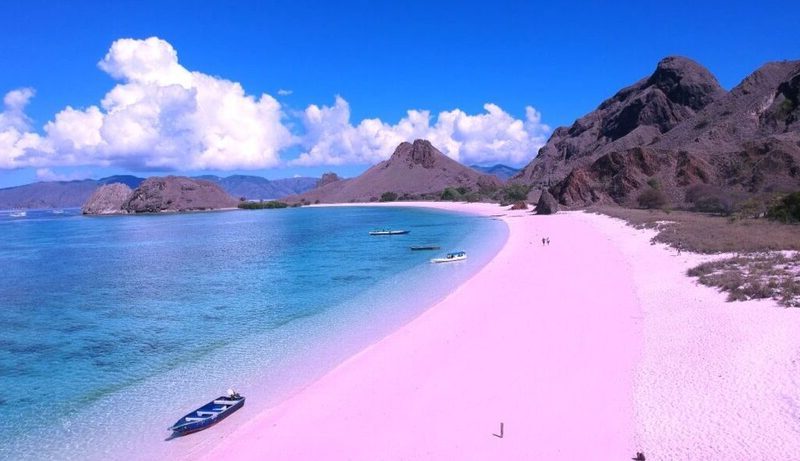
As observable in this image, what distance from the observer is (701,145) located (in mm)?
65375

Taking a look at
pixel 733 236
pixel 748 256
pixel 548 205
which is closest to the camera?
pixel 748 256

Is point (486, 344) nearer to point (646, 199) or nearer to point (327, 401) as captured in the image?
point (327, 401)

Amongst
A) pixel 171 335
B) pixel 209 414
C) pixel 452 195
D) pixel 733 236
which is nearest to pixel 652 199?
pixel 733 236

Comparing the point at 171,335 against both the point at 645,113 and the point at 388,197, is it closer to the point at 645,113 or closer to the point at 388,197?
the point at 645,113

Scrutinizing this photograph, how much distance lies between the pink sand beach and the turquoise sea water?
1.64 meters

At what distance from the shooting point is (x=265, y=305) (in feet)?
68.9

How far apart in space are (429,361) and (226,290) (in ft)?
51.5

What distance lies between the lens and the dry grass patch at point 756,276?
1311 centimetres

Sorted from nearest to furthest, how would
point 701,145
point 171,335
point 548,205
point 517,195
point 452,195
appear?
point 171,335, point 548,205, point 701,145, point 517,195, point 452,195

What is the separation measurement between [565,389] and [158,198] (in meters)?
183

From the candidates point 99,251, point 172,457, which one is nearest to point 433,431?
point 172,457

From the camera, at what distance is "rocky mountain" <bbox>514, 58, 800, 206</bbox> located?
51.2m

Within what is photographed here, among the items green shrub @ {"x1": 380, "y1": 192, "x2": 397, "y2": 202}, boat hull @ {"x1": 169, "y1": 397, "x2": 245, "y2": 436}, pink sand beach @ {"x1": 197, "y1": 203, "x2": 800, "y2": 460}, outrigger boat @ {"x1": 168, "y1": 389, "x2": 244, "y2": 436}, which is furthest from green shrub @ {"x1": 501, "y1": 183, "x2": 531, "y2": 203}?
boat hull @ {"x1": 169, "y1": 397, "x2": 245, "y2": 436}

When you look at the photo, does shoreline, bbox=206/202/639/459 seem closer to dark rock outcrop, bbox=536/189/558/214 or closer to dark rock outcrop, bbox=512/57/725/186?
dark rock outcrop, bbox=536/189/558/214
